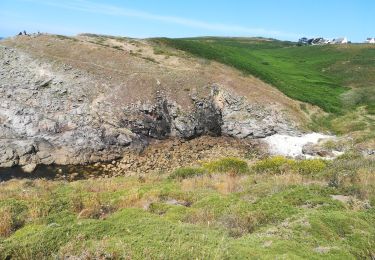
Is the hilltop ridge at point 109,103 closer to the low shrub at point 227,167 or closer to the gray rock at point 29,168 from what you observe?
the gray rock at point 29,168

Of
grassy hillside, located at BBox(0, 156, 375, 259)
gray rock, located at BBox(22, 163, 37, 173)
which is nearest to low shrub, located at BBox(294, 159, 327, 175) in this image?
grassy hillside, located at BBox(0, 156, 375, 259)

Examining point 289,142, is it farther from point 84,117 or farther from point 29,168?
point 29,168

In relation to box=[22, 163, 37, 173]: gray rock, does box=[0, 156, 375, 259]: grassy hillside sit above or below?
above

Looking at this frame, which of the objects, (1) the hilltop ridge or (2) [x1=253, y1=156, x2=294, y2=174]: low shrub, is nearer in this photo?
(2) [x1=253, y1=156, x2=294, y2=174]: low shrub

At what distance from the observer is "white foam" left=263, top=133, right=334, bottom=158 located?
1630 inches

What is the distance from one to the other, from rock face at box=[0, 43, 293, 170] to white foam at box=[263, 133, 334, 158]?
1150 mm

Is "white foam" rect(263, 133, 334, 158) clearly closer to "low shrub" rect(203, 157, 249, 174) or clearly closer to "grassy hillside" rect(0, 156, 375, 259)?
"low shrub" rect(203, 157, 249, 174)

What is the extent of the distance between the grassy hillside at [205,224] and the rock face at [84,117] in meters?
20.5

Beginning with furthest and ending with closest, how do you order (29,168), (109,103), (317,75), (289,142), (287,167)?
1. (317,75)
2. (109,103)
3. (289,142)
4. (29,168)
5. (287,167)

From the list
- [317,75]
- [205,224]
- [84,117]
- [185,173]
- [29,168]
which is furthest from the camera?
[317,75]

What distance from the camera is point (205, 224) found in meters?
12.3

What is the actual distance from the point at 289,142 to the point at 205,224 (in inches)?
1260

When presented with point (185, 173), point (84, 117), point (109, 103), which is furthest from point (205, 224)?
point (109, 103)

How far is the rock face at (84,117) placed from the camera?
124 feet
